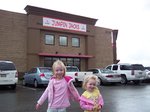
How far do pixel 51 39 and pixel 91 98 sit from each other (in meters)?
27.6

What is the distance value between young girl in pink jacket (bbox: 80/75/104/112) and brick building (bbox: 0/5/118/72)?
23.9 m

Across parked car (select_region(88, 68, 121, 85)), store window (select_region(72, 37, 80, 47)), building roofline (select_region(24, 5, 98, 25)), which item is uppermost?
building roofline (select_region(24, 5, 98, 25))

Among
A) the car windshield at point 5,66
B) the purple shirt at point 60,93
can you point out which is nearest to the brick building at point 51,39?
the car windshield at point 5,66

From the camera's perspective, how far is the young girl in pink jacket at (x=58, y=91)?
5.62m

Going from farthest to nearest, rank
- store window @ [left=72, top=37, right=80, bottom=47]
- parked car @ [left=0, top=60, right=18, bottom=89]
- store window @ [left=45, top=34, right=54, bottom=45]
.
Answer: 1. store window @ [left=72, top=37, right=80, bottom=47]
2. store window @ [left=45, top=34, right=54, bottom=45]
3. parked car @ [left=0, top=60, right=18, bottom=89]

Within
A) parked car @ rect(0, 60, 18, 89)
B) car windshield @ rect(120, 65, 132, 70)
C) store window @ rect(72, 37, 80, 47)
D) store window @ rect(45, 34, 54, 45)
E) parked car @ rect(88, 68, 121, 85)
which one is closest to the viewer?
parked car @ rect(0, 60, 18, 89)

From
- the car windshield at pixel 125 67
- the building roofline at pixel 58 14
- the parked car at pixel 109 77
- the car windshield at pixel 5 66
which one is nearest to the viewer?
the car windshield at pixel 5 66

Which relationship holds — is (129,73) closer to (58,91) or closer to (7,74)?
(7,74)

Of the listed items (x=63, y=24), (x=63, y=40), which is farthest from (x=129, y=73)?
(x=63, y=24)

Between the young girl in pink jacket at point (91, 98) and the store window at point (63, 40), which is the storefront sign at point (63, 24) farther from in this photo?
the young girl in pink jacket at point (91, 98)

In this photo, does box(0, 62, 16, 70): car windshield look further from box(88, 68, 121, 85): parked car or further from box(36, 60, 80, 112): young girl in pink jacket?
box(36, 60, 80, 112): young girl in pink jacket

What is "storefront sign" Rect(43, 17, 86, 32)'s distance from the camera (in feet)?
104

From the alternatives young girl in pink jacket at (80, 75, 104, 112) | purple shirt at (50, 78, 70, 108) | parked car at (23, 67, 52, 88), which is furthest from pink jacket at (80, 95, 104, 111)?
parked car at (23, 67, 52, 88)

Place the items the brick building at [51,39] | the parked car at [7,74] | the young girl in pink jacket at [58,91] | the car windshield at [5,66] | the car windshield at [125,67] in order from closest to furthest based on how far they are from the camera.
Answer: the young girl in pink jacket at [58,91] → the parked car at [7,74] → the car windshield at [5,66] → the car windshield at [125,67] → the brick building at [51,39]
